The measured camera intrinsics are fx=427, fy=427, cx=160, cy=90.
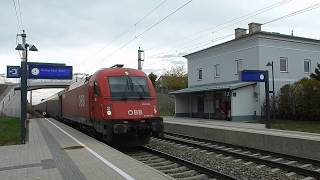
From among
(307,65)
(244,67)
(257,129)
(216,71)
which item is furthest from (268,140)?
(216,71)

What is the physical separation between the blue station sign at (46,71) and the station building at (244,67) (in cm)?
1832

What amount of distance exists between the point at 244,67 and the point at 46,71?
23.2 m

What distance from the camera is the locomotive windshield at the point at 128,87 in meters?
15.7

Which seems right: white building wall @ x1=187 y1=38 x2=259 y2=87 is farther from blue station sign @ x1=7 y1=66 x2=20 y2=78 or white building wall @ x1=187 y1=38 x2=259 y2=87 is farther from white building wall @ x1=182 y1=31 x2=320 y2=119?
blue station sign @ x1=7 y1=66 x2=20 y2=78

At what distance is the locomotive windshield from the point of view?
15690mm

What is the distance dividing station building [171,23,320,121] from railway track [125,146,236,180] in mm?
A: 21690

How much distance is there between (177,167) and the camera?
1181 centimetres

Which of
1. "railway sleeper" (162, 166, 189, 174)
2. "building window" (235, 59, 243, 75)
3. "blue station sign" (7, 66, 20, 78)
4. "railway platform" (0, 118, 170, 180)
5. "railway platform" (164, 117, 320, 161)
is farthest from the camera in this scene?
"building window" (235, 59, 243, 75)

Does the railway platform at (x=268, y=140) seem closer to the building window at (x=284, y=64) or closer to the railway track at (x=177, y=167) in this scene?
the railway track at (x=177, y=167)

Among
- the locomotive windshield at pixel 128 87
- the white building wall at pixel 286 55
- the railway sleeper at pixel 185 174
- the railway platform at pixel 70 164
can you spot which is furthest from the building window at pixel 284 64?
the railway sleeper at pixel 185 174

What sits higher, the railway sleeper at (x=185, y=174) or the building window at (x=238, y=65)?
the building window at (x=238, y=65)

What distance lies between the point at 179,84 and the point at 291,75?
144 feet

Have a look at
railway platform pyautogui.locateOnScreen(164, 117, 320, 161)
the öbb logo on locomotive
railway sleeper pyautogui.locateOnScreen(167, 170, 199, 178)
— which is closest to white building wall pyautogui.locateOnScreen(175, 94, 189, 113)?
railway platform pyautogui.locateOnScreen(164, 117, 320, 161)

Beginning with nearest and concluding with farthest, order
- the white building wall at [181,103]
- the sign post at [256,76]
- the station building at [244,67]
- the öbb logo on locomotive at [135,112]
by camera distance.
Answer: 1. the öbb logo on locomotive at [135,112]
2. the sign post at [256,76]
3. the station building at [244,67]
4. the white building wall at [181,103]
